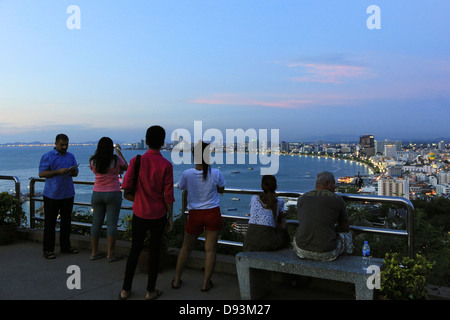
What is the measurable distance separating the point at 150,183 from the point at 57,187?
8.18ft

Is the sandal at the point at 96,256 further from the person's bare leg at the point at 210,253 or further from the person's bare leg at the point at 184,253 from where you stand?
the person's bare leg at the point at 210,253

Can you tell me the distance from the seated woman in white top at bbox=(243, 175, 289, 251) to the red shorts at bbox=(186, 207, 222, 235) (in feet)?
1.20

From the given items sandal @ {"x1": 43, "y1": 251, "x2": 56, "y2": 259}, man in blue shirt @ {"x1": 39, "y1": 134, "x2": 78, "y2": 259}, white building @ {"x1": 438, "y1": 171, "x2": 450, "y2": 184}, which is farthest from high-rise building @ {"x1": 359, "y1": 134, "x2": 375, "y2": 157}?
sandal @ {"x1": 43, "y1": 251, "x2": 56, "y2": 259}

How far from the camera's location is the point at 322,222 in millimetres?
→ 3553

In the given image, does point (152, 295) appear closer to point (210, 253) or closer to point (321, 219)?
point (210, 253)

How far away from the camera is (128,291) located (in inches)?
155

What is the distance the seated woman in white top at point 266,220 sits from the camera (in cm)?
397

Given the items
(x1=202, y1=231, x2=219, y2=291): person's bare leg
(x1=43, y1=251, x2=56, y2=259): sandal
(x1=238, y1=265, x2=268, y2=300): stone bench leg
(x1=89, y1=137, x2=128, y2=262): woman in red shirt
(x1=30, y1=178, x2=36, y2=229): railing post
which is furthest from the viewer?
(x1=30, y1=178, x2=36, y2=229): railing post

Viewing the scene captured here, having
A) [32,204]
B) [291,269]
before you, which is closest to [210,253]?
[291,269]

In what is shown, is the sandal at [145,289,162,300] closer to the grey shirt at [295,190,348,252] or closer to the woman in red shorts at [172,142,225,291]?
the woman in red shorts at [172,142,225,291]

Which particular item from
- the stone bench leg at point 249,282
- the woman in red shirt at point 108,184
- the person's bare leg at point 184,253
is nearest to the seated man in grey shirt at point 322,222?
the stone bench leg at point 249,282

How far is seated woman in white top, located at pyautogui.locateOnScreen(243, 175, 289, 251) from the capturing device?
156 inches

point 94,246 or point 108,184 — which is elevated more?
point 108,184
